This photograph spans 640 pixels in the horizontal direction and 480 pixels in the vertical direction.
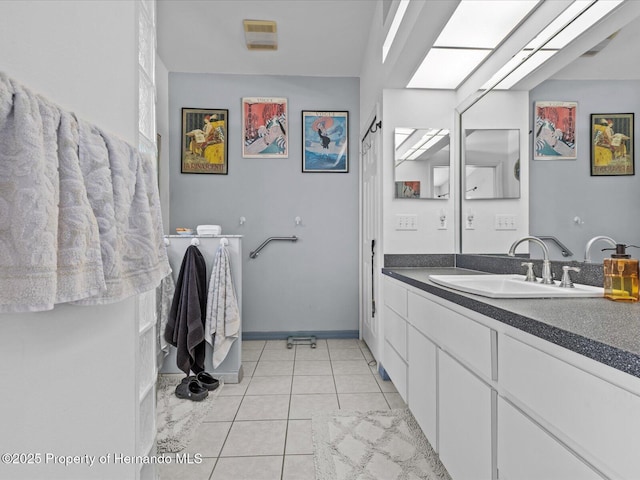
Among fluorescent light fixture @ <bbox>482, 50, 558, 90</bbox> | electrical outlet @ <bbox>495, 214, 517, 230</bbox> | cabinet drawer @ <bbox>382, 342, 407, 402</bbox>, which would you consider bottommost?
cabinet drawer @ <bbox>382, 342, 407, 402</bbox>

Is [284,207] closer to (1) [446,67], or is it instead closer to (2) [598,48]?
(1) [446,67]

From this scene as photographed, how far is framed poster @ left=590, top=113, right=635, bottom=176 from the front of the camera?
A: 114 cm

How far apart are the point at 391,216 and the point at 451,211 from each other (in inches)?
17.5

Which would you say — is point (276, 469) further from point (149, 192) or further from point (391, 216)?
point (391, 216)

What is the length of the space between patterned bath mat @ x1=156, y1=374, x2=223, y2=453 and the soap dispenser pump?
1.95 m

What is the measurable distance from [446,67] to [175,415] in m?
2.74

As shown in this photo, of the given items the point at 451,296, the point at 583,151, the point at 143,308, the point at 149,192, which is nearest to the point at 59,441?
the point at 143,308

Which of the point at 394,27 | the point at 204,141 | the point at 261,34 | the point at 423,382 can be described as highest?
the point at 261,34

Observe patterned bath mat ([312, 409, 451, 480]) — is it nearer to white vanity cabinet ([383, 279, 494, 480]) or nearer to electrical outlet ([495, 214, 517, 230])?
white vanity cabinet ([383, 279, 494, 480])

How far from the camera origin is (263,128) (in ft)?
11.6

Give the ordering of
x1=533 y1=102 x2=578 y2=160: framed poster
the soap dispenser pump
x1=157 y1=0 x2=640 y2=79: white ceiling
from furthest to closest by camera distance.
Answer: x1=157 y1=0 x2=640 y2=79: white ceiling → x1=533 y1=102 x2=578 y2=160: framed poster → the soap dispenser pump

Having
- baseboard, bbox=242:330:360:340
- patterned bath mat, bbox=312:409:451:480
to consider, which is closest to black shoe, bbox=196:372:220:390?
patterned bath mat, bbox=312:409:451:480

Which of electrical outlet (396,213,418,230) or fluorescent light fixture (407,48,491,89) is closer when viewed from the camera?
fluorescent light fixture (407,48,491,89)

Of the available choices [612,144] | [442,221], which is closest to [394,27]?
[442,221]
